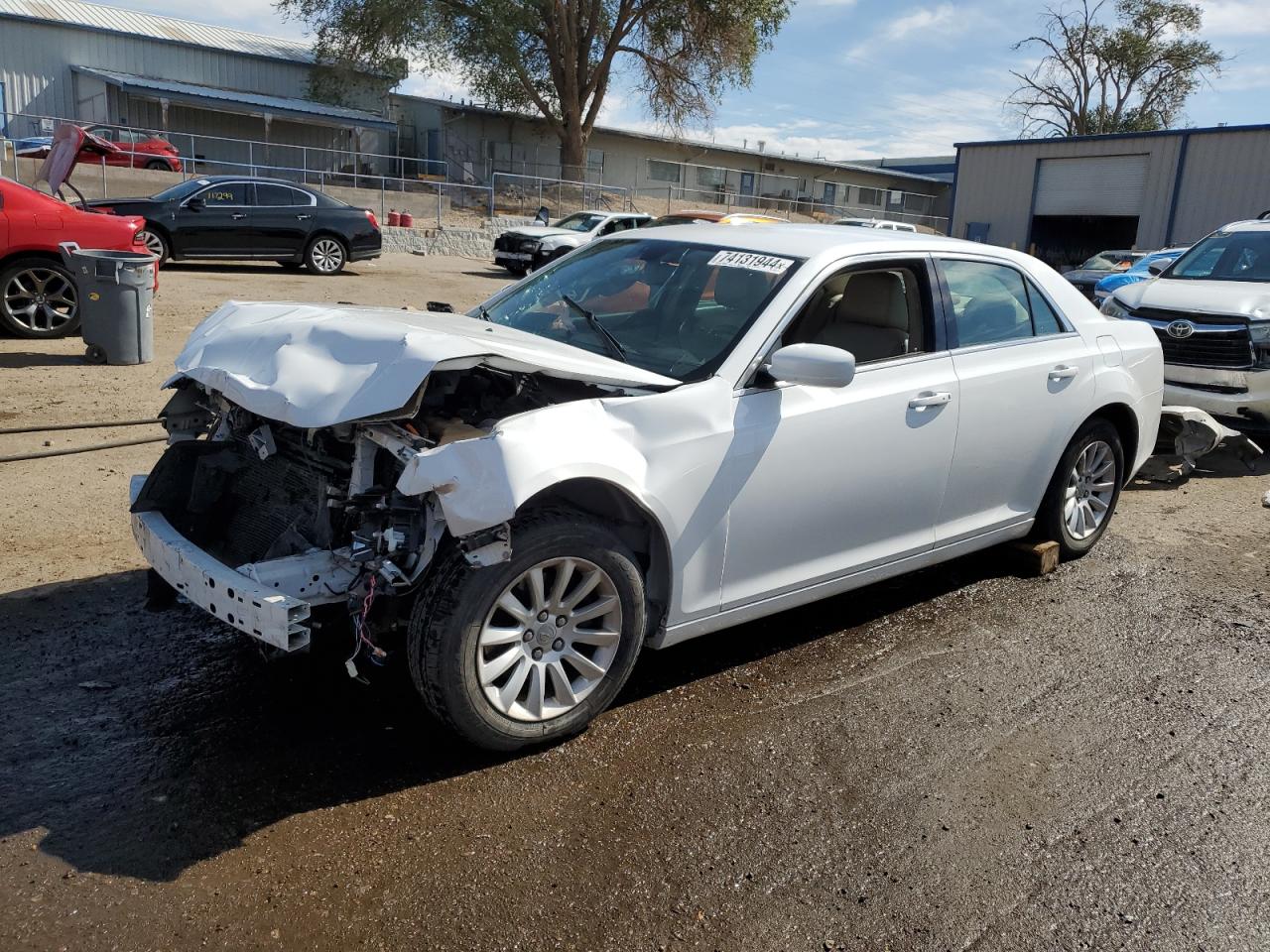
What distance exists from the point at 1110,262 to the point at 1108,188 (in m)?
14.6

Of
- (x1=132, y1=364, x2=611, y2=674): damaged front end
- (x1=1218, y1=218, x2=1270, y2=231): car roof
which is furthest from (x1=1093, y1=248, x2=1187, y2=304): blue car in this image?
(x1=132, y1=364, x2=611, y2=674): damaged front end

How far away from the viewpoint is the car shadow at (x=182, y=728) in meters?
3.06

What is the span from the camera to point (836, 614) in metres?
4.91

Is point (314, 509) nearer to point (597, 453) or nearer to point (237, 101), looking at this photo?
point (597, 453)

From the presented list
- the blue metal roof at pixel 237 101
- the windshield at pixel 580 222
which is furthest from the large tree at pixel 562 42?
the windshield at pixel 580 222

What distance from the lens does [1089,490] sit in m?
5.61

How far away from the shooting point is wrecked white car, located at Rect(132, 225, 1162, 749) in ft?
10.6

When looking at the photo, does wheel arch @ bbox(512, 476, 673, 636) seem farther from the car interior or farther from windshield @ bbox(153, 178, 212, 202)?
windshield @ bbox(153, 178, 212, 202)

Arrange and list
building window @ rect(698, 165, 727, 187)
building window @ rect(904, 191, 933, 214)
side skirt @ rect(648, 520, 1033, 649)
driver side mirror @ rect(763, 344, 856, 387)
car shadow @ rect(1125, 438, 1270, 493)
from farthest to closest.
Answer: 1. building window @ rect(904, 191, 933, 214)
2. building window @ rect(698, 165, 727, 187)
3. car shadow @ rect(1125, 438, 1270, 493)
4. side skirt @ rect(648, 520, 1033, 649)
5. driver side mirror @ rect(763, 344, 856, 387)

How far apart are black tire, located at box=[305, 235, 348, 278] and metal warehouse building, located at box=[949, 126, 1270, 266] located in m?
26.7

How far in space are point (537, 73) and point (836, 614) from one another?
134 feet

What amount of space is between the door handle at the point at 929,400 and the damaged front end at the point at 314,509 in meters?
1.43

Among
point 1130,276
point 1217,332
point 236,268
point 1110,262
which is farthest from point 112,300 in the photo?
point 1110,262

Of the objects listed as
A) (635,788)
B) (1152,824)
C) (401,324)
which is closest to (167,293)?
(401,324)
